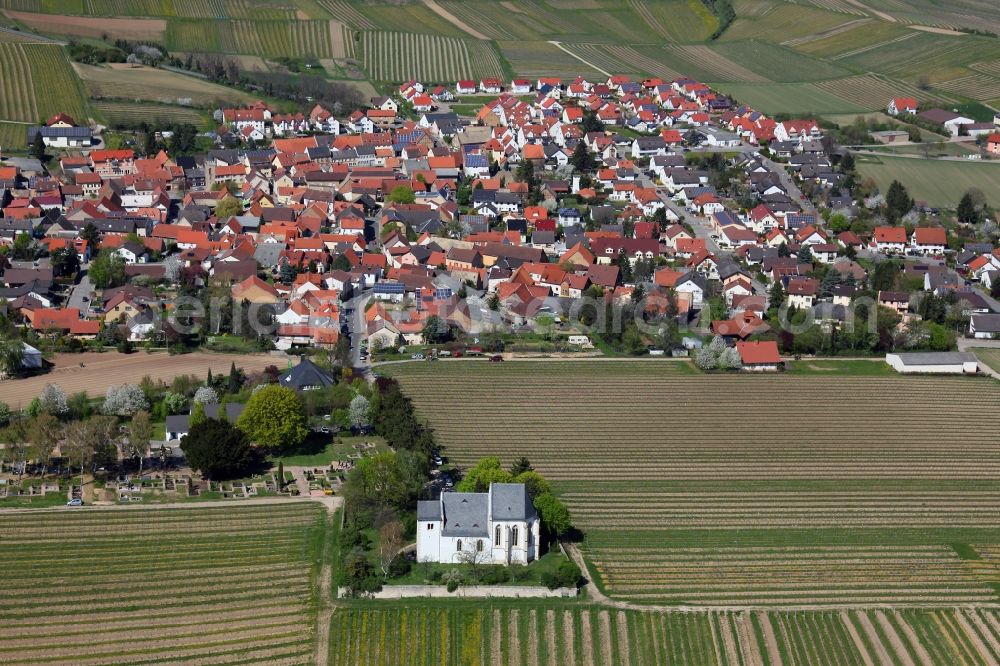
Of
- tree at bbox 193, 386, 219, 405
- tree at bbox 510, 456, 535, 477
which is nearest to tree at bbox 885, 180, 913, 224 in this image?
tree at bbox 510, 456, 535, 477

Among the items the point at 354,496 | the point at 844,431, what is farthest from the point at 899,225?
the point at 354,496

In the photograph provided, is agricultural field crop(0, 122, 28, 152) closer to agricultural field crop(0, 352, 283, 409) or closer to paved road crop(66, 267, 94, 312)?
paved road crop(66, 267, 94, 312)

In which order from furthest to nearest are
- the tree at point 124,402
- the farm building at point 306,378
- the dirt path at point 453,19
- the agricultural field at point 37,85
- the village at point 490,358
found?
the dirt path at point 453,19, the agricultural field at point 37,85, the farm building at point 306,378, the tree at point 124,402, the village at point 490,358

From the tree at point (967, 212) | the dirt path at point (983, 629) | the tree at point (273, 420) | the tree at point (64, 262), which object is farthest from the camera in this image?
the tree at point (967, 212)

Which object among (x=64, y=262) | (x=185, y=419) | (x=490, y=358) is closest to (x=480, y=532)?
(x=185, y=419)

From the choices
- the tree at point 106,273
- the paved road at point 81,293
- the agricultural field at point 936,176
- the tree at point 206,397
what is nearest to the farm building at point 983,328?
the agricultural field at point 936,176

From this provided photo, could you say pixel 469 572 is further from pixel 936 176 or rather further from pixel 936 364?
pixel 936 176

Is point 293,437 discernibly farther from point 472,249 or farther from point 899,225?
point 899,225

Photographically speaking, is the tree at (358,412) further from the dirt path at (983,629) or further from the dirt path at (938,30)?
the dirt path at (938,30)
